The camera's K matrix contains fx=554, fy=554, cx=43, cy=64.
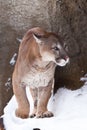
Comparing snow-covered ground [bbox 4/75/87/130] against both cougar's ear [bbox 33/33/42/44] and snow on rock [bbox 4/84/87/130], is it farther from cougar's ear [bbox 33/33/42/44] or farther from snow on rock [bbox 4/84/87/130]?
cougar's ear [bbox 33/33/42/44]

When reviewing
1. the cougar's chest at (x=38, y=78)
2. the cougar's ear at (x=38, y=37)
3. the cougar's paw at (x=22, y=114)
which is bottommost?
the cougar's paw at (x=22, y=114)

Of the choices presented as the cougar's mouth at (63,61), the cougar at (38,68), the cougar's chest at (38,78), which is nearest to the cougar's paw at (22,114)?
the cougar at (38,68)

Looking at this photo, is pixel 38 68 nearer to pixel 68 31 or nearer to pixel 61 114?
pixel 61 114

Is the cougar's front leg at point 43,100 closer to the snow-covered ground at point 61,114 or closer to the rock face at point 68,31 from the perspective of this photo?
the snow-covered ground at point 61,114

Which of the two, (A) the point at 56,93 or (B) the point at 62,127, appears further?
(A) the point at 56,93

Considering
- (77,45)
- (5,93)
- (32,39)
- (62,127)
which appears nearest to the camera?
(62,127)

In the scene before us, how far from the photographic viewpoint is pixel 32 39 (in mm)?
6340

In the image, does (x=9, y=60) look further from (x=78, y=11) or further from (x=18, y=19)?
(x=78, y=11)

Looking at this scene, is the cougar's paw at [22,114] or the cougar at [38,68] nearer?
the cougar at [38,68]

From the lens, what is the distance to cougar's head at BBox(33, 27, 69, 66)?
19.4 feet

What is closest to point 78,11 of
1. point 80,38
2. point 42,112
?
point 80,38

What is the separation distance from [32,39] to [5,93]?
1461 mm

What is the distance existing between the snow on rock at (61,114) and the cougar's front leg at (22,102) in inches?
3.1

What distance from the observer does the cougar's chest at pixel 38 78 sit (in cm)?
630
